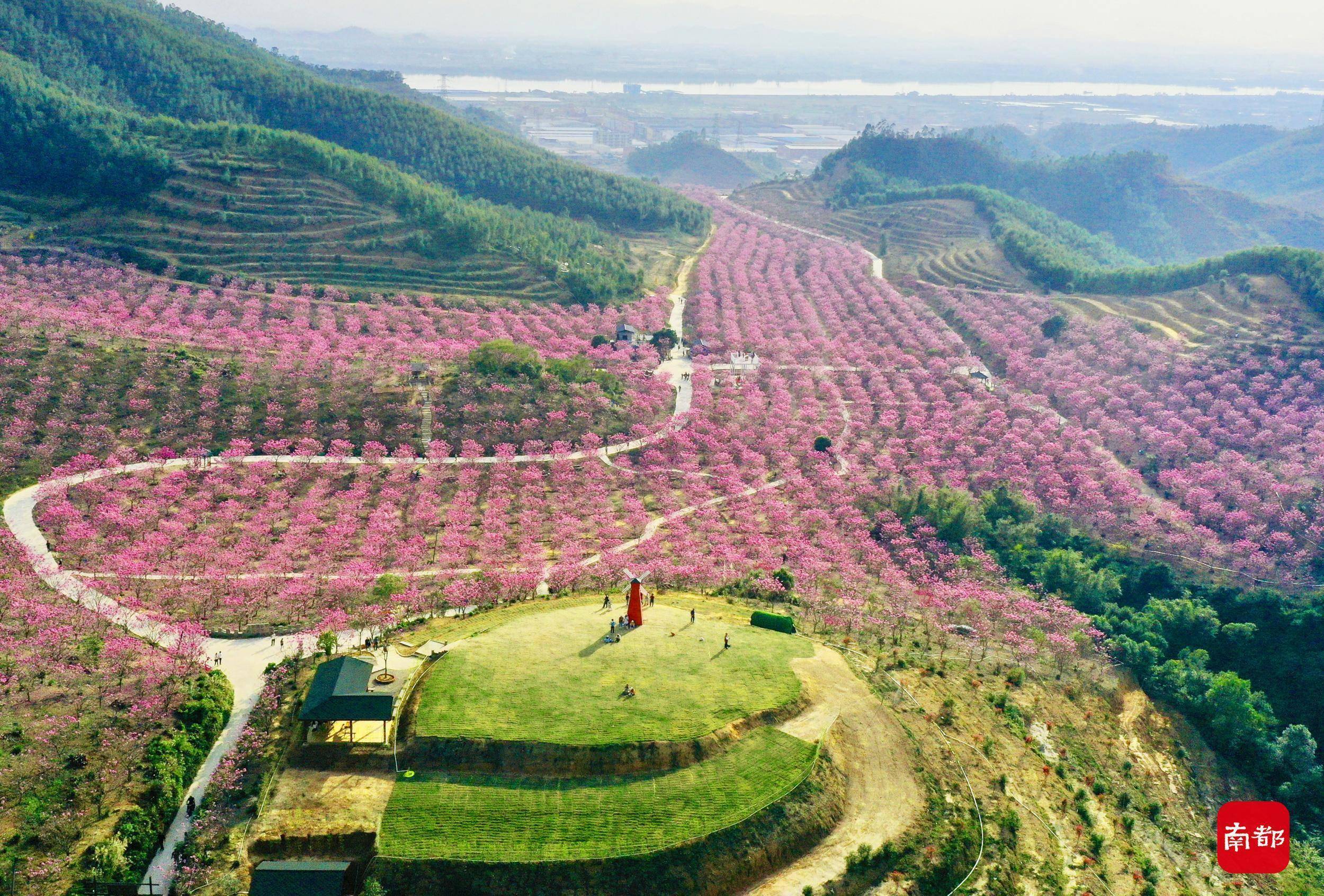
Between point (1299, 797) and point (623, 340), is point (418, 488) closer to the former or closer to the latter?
point (623, 340)

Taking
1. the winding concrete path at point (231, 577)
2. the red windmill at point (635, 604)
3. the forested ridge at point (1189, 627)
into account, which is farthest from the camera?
the forested ridge at point (1189, 627)

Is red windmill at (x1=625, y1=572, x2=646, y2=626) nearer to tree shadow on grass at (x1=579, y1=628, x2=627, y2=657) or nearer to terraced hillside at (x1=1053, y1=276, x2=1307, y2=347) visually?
tree shadow on grass at (x1=579, y1=628, x2=627, y2=657)

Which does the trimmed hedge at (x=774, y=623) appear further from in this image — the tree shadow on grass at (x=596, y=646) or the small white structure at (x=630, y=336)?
the small white structure at (x=630, y=336)

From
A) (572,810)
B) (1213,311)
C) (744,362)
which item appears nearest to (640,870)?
(572,810)

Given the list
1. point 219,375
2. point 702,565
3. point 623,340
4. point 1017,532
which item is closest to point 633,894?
point 702,565

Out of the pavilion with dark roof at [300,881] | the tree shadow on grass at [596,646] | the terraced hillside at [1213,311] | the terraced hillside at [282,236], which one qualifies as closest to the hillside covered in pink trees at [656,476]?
the terraced hillside at [1213,311]

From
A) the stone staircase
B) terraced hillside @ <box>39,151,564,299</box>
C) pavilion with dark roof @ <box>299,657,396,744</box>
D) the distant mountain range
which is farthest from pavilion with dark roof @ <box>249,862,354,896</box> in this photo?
the distant mountain range
